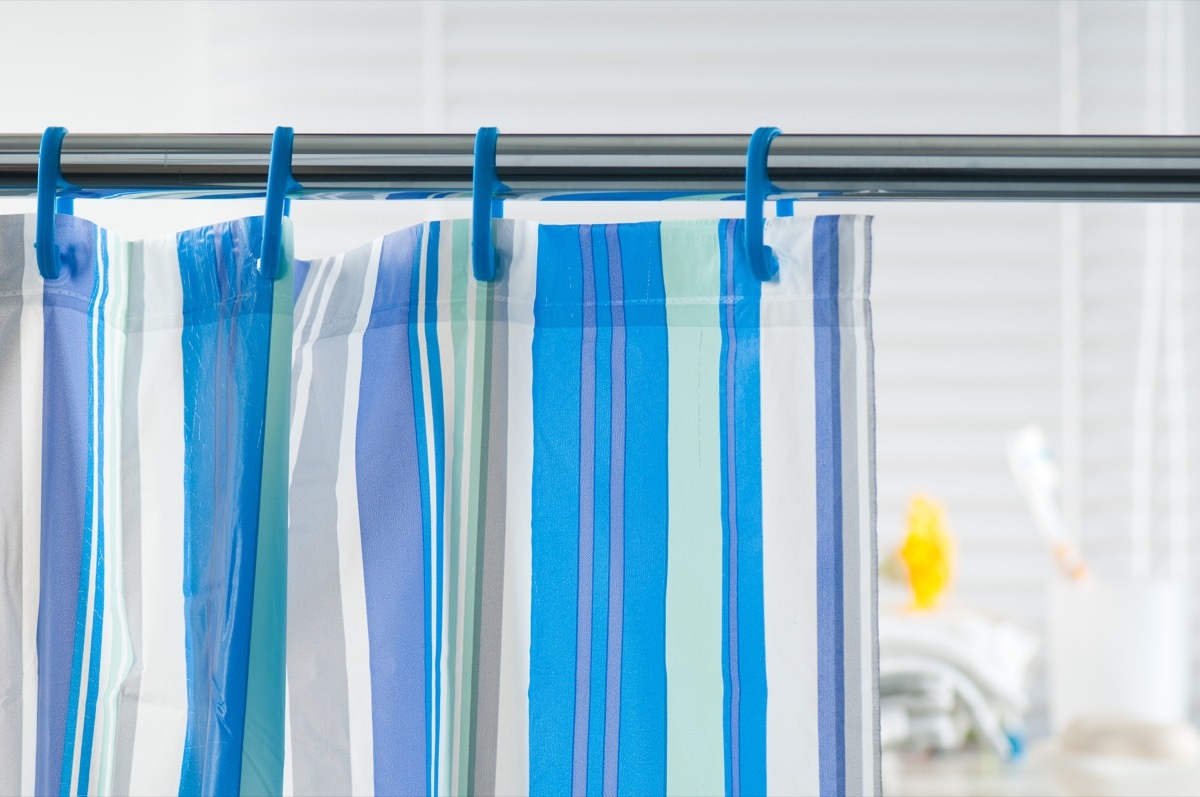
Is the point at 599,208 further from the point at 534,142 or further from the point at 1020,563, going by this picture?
the point at 534,142

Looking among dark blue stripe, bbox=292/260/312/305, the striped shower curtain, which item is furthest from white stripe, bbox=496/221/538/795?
dark blue stripe, bbox=292/260/312/305

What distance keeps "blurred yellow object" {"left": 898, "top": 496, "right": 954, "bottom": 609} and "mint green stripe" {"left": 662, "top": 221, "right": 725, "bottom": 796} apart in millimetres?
882

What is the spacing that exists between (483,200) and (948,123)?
111 cm

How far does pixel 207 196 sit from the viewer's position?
514 millimetres

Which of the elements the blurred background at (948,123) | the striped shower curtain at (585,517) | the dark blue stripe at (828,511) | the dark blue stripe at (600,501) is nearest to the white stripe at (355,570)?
the striped shower curtain at (585,517)

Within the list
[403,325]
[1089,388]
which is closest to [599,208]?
[1089,388]

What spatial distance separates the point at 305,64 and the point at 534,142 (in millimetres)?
1061

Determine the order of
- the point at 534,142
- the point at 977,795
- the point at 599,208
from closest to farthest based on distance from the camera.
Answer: the point at 534,142, the point at 977,795, the point at 599,208

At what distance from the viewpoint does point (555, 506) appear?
50 centimetres

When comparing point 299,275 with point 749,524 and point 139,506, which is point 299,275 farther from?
point 749,524

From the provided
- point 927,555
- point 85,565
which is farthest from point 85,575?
point 927,555

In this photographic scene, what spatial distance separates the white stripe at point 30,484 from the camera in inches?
20.2

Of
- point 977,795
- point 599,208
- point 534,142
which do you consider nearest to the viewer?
point 534,142

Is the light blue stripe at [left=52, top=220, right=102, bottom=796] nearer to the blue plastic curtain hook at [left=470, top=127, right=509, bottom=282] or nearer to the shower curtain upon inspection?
the shower curtain
